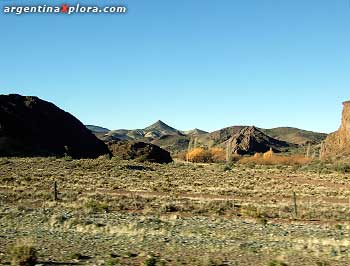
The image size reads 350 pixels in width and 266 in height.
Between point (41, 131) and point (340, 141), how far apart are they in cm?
7209

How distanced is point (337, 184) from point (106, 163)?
3721cm

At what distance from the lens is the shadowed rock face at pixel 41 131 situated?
98.0 meters

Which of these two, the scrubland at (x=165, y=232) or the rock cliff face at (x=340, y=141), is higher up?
the rock cliff face at (x=340, y=141)

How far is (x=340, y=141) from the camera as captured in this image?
120 m

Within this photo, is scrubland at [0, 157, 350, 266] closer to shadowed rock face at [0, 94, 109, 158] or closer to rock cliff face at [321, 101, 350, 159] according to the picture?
shadowed rock face at [0, 94, 109, 158]

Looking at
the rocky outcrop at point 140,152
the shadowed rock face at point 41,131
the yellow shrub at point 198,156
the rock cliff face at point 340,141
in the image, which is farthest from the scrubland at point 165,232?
the yellow shrub at point 198,156

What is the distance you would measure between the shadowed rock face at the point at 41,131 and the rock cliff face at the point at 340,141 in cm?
5524

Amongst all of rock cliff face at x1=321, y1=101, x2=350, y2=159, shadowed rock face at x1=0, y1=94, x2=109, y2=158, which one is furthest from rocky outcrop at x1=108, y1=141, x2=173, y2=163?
rock cliff face at x1=321, y1=101, x2=350, y2=159

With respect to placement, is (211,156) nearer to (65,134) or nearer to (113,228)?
(65,134)

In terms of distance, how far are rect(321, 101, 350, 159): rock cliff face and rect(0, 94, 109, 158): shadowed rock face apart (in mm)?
55243

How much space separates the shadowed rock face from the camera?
98.0 meters

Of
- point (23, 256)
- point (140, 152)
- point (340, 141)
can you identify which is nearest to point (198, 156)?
point (140, 152)

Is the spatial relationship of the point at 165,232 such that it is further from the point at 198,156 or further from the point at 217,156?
the point at 217,156

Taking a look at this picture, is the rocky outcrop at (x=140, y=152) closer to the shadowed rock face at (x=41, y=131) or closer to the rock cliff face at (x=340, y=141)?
the shadowed rock face at (x=41, y=131)
